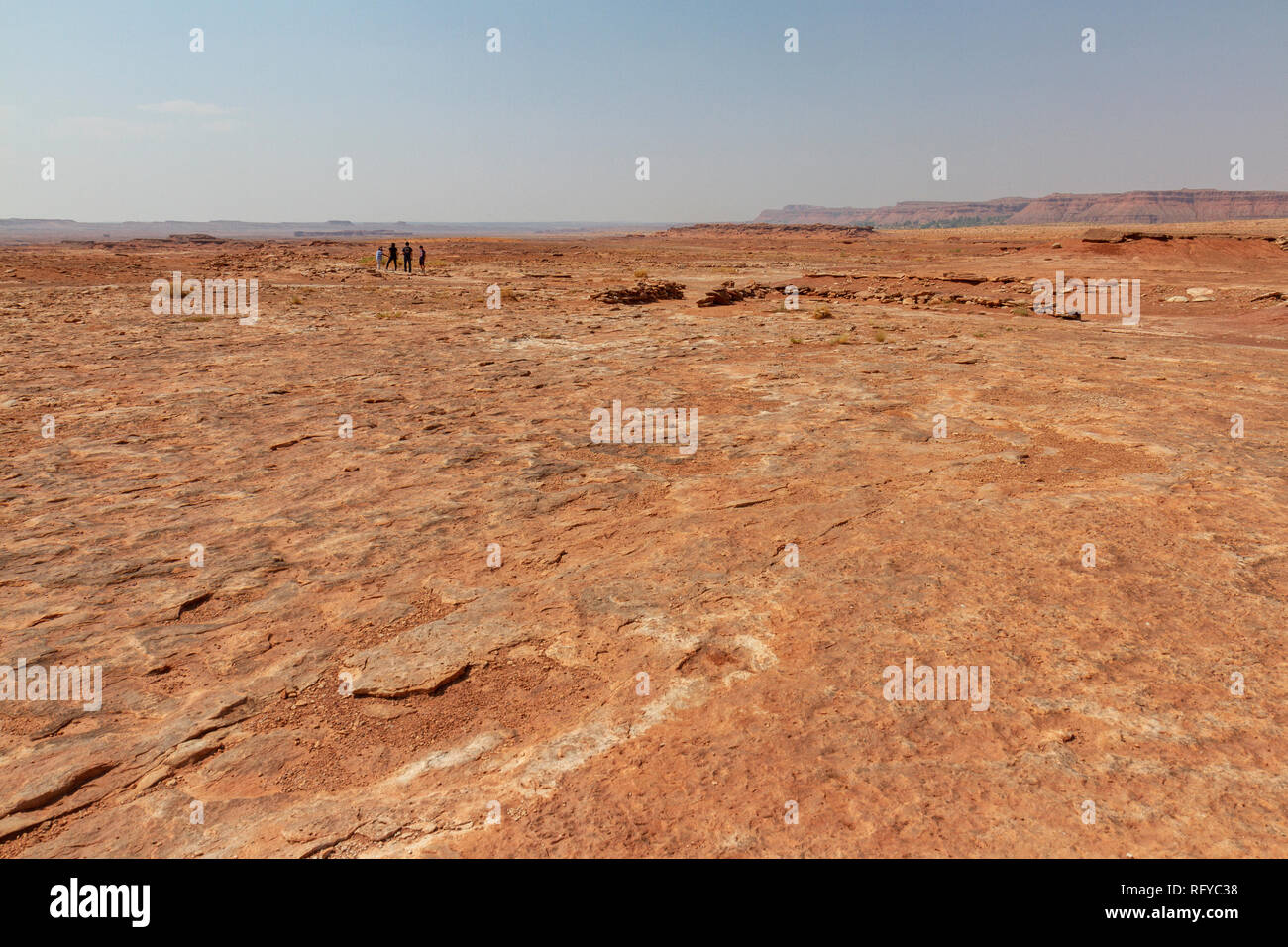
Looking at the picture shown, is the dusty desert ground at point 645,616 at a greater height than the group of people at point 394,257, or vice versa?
the group of people at point 394,257

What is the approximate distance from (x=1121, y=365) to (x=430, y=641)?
12.0 metres

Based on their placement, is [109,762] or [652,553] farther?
[652,553]

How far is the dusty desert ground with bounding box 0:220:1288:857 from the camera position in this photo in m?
3.08

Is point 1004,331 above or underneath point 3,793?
above

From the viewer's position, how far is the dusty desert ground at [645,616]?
121 inches

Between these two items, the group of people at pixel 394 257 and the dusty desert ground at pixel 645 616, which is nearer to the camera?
the dusty desert ground at pixel 645 616

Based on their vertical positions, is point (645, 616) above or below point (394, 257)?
below

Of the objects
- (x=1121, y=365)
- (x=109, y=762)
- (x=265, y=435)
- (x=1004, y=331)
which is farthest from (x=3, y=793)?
(x=1004, y=331)

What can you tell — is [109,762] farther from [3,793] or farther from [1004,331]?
[1004,331]

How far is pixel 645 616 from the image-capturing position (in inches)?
Answer: 185

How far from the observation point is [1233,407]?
9.43 metres

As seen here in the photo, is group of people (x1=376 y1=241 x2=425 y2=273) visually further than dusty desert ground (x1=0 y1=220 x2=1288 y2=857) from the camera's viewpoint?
Yes

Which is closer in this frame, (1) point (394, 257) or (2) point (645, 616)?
(2) point (645, 616)

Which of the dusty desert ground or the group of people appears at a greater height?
the group of people
